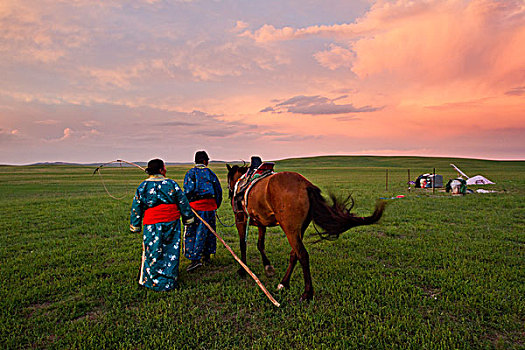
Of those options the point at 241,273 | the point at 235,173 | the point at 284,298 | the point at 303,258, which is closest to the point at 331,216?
the point at 303,258

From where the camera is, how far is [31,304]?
4742mm

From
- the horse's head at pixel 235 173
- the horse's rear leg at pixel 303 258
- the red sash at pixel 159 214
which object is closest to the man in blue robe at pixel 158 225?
the red sash at pixel 159 214

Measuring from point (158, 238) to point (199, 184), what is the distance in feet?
4.88

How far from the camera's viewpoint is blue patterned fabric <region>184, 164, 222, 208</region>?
6.10 meters

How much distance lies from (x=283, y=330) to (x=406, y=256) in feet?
14.1

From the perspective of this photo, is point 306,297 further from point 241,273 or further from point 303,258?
point 241,273

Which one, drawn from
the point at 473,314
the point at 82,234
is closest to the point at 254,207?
the point at 473,314

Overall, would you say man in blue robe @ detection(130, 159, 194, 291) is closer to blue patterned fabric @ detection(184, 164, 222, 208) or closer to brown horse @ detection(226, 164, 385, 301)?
blue patterned fabric @ detection(184, 164, 222, 208)

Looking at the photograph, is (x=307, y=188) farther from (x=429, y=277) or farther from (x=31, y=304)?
(x=31, y=304)

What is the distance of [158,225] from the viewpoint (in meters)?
5.13

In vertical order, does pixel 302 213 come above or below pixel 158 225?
above

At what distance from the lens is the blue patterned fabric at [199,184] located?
6.10 metres

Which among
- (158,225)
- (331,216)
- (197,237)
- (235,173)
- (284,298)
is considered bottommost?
(284,298)

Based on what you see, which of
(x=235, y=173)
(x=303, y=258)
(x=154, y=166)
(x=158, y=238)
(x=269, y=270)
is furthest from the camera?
(x=235, y=173)
